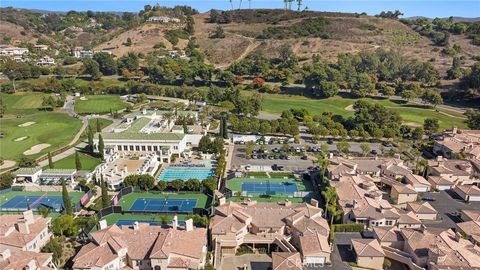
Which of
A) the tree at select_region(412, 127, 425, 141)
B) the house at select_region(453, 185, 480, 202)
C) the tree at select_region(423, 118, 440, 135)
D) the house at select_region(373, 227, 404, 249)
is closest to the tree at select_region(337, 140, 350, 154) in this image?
the tree at select_region(412, 127, 425, 141)

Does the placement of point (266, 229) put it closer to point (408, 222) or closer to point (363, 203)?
point (363, 203)

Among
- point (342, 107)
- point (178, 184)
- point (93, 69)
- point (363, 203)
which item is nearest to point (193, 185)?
point (178, 184)

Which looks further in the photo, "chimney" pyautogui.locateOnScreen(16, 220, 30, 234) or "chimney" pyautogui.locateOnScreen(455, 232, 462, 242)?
"chimney" pyautogui.locateOnScreen(16, 220, 30, 234)

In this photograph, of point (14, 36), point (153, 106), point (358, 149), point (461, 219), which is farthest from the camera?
point (14, 36)

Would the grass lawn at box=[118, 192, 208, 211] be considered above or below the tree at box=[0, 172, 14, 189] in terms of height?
below

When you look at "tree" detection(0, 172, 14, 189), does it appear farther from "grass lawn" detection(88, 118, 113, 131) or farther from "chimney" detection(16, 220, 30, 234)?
"grass lawn" detection(88, 118, 113, 131)

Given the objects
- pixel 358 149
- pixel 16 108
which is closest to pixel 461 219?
pixel 358 149

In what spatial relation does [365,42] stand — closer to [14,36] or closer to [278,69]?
[278,69]
